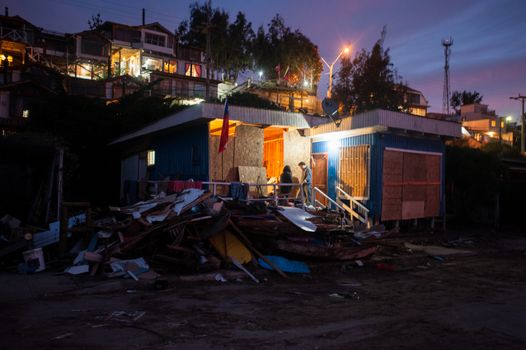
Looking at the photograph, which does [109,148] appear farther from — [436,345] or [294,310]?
[436,345]

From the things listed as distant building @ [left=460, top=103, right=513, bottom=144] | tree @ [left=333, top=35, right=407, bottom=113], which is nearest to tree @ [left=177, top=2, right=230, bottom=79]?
tree @ [left=333, top=35, right=407, bottom=113]

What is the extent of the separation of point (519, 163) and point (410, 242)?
11110 mm

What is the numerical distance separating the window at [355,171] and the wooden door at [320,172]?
0.77m

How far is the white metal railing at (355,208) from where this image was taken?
14366 millimetres

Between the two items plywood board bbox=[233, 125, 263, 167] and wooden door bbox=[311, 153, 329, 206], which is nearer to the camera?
plywood board bbox=[233, 125, 263, 167]

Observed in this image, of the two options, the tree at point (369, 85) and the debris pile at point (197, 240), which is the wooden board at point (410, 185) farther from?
the tree at point (369, 85)

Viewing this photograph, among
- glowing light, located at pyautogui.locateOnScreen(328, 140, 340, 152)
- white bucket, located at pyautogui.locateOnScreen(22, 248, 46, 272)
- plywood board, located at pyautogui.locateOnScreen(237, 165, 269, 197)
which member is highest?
glowing light, located at pyautogui.locateOnScreen(328, 140, 340, 152)

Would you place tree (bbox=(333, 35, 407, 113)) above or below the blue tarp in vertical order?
above

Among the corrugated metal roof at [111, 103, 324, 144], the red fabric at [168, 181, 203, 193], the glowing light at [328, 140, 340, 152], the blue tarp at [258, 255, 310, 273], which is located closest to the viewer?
the blue tarp at [258, 255, 310, 273]

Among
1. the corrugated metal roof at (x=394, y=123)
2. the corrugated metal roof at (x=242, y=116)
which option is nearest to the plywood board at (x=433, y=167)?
the corrugated metal roof at (x=394, y=123)

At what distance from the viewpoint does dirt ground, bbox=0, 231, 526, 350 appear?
531cm

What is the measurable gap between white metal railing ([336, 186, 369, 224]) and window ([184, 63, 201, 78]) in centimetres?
4644

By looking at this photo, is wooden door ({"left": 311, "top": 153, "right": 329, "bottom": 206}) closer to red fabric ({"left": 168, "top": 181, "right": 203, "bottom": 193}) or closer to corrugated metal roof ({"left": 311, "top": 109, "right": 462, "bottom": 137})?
corrugated metal roof ({"left": 311, "top": 109, "right": 462, "bottom": 137})

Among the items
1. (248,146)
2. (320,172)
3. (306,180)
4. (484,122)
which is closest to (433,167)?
(320,172)
